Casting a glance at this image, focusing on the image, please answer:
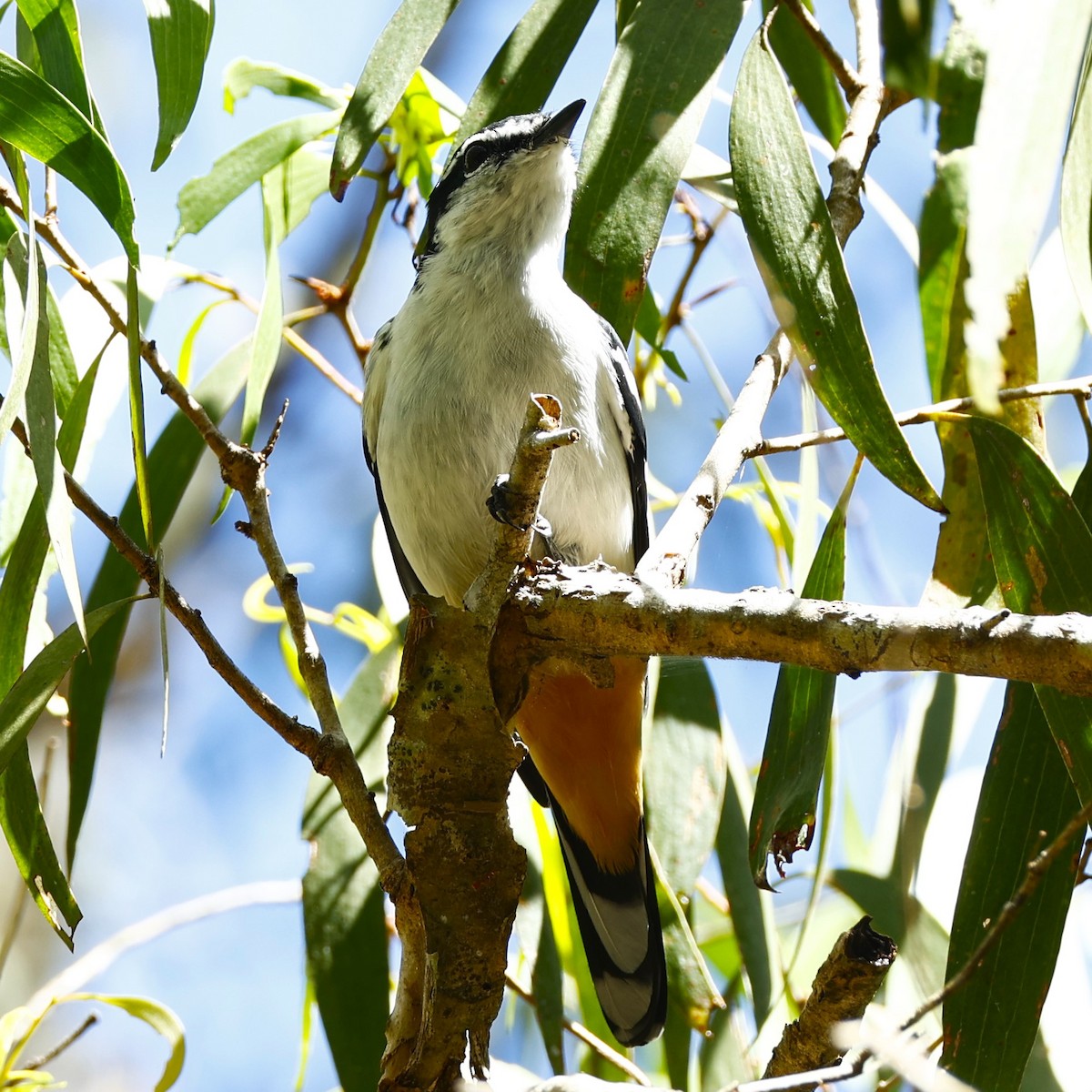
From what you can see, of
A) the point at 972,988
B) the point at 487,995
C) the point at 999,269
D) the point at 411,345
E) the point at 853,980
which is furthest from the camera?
the point at 411,345

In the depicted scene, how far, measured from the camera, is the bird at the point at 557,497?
8.02 ft

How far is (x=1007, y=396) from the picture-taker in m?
1.92

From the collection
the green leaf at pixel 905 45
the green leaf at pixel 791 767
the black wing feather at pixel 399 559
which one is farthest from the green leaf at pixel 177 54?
the green leaf at pixel 791 767

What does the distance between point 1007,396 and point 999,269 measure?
3.77ft

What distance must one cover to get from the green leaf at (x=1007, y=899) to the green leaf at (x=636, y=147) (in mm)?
938

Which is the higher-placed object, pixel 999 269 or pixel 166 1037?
pixel 999 269

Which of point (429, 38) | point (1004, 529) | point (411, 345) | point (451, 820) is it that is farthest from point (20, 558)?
point (1004, 529)

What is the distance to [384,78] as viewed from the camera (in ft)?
6.89

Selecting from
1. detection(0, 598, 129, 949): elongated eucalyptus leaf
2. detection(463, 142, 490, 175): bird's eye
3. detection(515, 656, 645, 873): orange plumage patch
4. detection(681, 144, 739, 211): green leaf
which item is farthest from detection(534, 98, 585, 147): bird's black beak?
detection(0, 598, 129, 949): elongated eucalyptus leaf

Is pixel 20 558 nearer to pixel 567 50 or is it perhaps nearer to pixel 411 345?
pixel 411 345

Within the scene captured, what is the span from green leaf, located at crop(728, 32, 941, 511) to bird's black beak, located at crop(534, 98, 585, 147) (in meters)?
0.92

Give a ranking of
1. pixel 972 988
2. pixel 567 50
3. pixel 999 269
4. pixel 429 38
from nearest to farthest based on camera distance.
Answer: pixel 999 269
pixel 972 988
pixel 429 38
pixel 567 50

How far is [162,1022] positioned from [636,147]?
175 cm

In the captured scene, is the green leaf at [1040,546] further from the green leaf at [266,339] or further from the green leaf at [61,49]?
the green leaf at [61,49]
